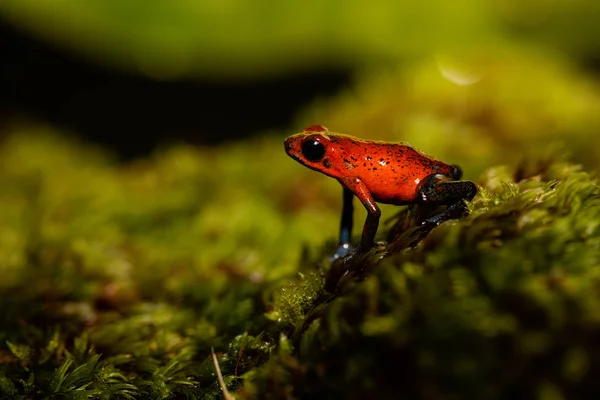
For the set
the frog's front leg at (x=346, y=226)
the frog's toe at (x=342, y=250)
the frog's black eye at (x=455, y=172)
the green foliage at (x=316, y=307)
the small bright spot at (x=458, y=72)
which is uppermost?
the small bright spot at (x=458, y=72)

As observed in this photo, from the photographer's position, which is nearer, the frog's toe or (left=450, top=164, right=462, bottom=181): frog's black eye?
(left=450, top=164, right=462, bottom=181): frog's black eye

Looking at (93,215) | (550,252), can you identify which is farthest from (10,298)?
(550,252)

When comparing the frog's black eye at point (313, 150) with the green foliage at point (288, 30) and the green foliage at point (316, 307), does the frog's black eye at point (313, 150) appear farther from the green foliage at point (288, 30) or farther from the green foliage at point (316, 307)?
the green foliage at point (288, 30)

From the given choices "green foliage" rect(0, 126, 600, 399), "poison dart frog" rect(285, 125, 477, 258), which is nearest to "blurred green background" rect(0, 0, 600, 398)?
"green foliage" rect(0, 126, 600, 399)

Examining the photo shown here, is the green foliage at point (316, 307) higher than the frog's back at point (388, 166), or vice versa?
the frog's back at point (388, 166)

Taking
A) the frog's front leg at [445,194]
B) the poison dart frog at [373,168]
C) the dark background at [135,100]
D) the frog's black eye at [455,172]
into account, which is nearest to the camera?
the frog's front leg at [445,194]

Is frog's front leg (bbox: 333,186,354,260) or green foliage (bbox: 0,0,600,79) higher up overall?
green foliage (bbox: 0,0,600,79)

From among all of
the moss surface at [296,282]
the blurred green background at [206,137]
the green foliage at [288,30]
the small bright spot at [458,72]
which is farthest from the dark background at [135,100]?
the moss surface at [296,282]

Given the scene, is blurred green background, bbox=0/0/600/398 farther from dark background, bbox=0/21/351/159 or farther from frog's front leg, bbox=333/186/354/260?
frog's front leg, bbox=333/186/354/260
